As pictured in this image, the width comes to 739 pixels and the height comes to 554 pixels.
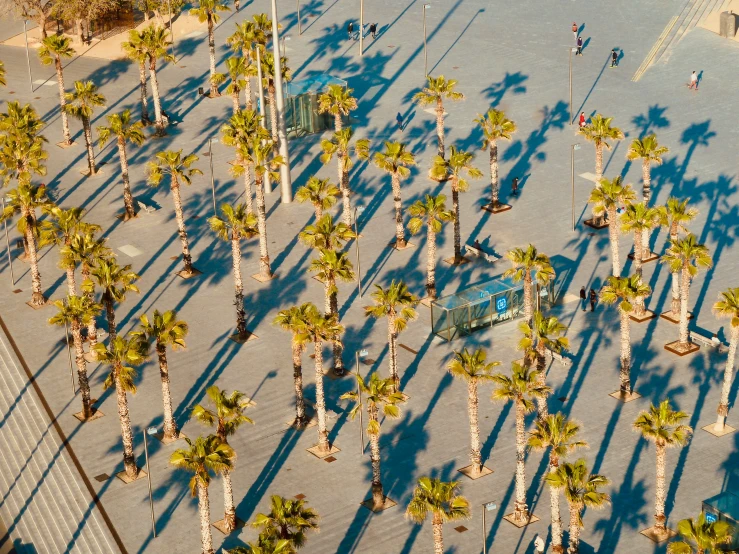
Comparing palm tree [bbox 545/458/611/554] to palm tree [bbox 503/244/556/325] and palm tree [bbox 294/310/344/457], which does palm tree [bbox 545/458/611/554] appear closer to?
palm tree [bbox 294/310/344/457]

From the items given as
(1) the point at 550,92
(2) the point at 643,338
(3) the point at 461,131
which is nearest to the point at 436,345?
(2) the point at 643,338

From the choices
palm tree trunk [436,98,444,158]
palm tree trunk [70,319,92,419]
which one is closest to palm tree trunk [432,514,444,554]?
palm tree trunk [70,319,92,419]

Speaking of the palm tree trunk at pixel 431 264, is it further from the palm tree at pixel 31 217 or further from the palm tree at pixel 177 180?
the palm tree at pixel 31 217

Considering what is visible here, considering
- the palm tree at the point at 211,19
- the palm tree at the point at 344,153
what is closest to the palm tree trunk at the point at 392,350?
the palm tree at the point at 344,153

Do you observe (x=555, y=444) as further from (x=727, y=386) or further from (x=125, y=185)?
(x=125, y=185)

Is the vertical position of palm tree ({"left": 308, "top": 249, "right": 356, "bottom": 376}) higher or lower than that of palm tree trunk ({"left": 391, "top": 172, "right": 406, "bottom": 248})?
higher

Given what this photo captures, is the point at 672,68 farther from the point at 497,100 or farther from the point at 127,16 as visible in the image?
the point at 127,16
